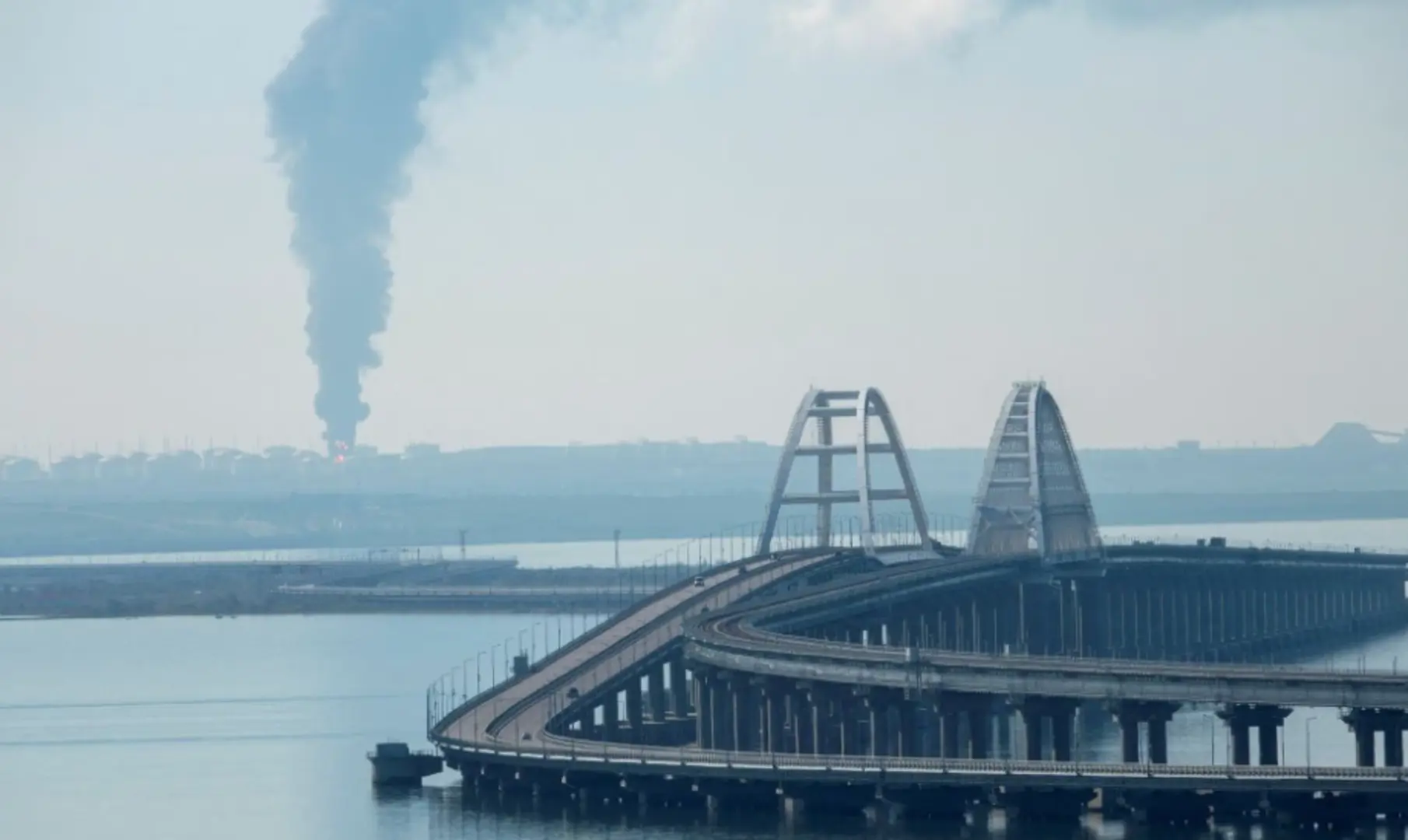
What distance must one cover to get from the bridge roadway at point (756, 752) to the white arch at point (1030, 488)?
3558 cm

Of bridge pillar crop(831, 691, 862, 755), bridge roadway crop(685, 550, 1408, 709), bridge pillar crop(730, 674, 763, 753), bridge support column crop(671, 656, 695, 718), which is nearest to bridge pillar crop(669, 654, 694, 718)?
bridge support column crop(671, 656, 695, 718)

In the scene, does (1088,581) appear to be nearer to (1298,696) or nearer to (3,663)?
(3,663)

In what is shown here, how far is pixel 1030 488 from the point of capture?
15325cm

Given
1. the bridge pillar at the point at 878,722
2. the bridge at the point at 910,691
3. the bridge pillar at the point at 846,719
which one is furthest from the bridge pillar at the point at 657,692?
the bridge pillar at the point at 878,722

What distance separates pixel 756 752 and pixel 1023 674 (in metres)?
8.30

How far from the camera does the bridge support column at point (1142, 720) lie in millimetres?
83250

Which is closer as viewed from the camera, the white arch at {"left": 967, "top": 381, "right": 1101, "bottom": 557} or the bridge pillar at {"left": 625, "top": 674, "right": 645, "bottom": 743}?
the bridge pillar at {"left": 625, "top": 674, "right": 645, "bottom": 743}

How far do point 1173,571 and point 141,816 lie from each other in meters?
80.3

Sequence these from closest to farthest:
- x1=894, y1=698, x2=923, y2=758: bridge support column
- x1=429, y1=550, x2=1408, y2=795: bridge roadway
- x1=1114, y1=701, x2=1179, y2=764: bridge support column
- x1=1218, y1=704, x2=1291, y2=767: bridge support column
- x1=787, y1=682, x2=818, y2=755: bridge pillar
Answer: x1=429, y1=550, x2=1408, y2=795: bridge roadway, x1=1218, y1=704, x2=1291, y2=767: bridge support column, x1=1114, y1=701, x2=1179, y2=764: bridge support column, x1=894, y1=698, x2=923, y2=758: bridge support column, x1=787, y1=682, x2=818, y2=755: bridge pillar

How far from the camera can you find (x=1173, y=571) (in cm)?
15675

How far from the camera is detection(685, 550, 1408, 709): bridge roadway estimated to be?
80.4m

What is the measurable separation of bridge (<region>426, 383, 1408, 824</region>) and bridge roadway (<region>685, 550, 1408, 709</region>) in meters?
0.09

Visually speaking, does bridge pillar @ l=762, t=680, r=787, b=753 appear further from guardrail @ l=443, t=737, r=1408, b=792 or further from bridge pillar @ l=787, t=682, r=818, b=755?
guardrail @ l=443, t=737, r=1408, b=792

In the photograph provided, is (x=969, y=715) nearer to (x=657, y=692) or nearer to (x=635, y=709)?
(x=635, y=709)
